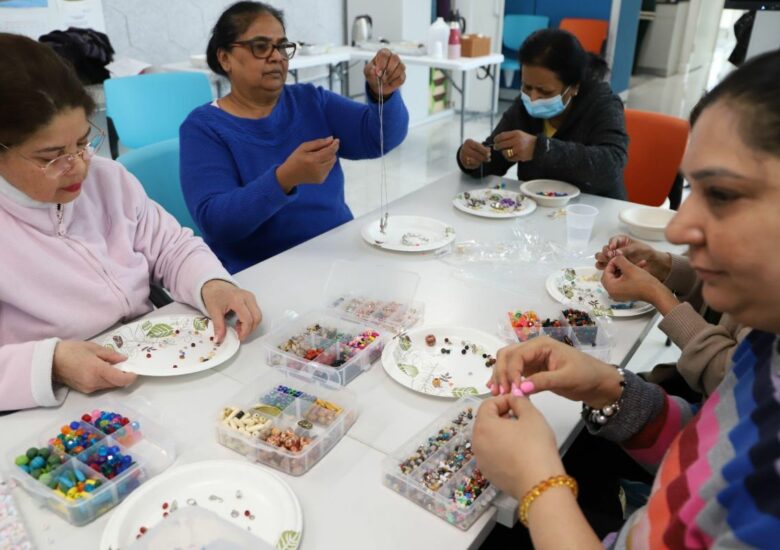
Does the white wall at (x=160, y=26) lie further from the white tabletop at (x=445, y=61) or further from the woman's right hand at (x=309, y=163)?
the woman's right hand at (x=309, y=163)

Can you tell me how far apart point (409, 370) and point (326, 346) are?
0.18 metres

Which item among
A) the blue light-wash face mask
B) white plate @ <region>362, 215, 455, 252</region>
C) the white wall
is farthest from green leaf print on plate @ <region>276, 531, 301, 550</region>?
the white wall

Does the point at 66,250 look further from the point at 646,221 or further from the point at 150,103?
the point at 150,103

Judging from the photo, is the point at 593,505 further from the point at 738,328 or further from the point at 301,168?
the point at 301,168

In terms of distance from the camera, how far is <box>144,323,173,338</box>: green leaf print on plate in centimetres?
124

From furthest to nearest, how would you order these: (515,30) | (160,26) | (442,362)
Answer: (515,30), (160,26), (442,362)

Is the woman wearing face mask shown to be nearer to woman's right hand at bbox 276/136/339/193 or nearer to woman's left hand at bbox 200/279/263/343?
woman's right hand at bbox 276/136/339/193

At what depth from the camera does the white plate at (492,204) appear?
188 centimetres

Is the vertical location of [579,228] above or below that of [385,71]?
below

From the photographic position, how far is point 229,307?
125 centimetres

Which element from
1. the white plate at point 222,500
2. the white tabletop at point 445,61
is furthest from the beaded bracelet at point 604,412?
the white tabletop at point 445,61

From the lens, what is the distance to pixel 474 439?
83 cm

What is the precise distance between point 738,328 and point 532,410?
51 centimetres

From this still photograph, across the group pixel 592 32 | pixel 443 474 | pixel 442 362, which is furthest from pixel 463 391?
pixel 592 32
